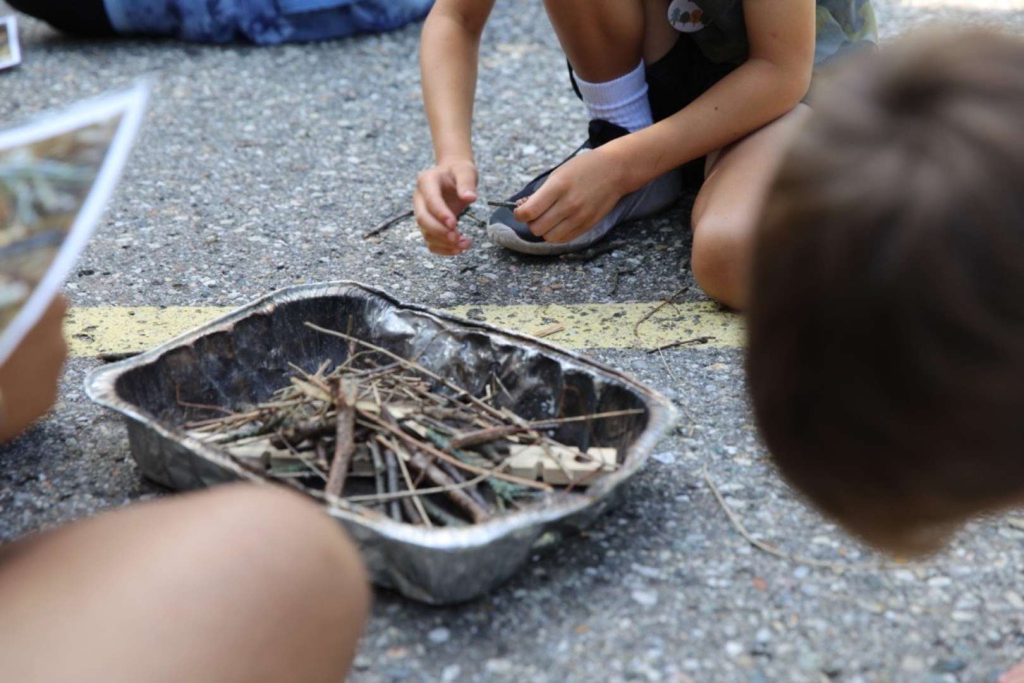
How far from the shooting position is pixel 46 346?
1.34 m

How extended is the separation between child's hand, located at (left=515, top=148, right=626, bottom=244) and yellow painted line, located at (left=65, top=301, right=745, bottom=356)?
14 centimetres

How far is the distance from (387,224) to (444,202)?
42 cm

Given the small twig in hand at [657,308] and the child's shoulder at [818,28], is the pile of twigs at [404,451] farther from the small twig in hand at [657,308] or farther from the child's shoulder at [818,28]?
the child's shoulder at [818,28]

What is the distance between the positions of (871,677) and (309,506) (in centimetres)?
65

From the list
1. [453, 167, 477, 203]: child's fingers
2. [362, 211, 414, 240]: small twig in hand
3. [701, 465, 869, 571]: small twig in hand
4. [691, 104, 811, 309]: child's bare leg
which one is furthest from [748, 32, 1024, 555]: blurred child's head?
[362, 211, 414, 240]: small twig in hand

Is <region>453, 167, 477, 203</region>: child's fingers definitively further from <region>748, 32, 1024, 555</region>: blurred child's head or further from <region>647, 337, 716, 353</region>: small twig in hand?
<region>748, 32, 1024, 555</region>: blurred child's head

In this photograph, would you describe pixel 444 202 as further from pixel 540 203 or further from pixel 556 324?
pixel 556 324

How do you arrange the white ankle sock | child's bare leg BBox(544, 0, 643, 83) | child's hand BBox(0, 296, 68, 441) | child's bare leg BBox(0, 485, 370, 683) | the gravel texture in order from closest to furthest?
child's bare leg BBox(0, 485, 370, 683) → child's hand BBox(0, 296, 68, 441) → the gravel texture → child's bare leg BBox(544, 0, 643, 83) → the white ankle sock

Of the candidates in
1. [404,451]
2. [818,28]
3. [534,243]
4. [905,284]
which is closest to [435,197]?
[534,243]

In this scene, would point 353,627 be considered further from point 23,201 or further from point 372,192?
point 372,192

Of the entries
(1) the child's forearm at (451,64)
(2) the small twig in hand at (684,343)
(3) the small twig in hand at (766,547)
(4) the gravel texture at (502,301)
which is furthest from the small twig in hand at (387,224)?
(3) the small twig in hand at (766,547)

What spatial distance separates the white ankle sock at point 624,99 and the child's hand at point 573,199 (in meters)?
0.26

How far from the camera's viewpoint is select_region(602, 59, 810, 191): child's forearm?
2.20 m

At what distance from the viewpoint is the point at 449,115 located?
2381 mm
